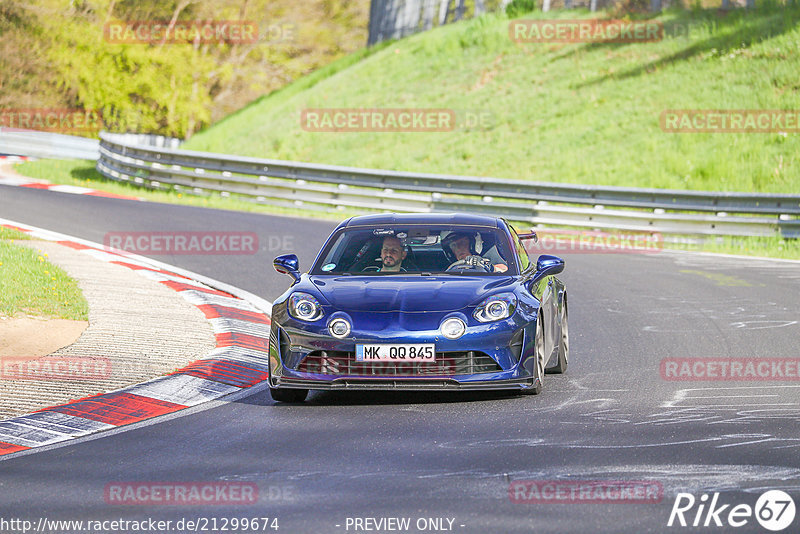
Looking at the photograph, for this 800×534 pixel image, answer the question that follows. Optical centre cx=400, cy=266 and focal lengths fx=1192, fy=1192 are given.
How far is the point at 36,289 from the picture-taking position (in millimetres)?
12156

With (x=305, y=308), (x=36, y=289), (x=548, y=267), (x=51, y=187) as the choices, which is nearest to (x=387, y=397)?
(x=305, y=308)

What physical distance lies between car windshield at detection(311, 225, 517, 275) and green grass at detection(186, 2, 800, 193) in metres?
16.5

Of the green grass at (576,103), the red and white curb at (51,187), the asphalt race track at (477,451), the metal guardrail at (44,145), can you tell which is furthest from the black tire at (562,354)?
the metal guardrail at (44,145)

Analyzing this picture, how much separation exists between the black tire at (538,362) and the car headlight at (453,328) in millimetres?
563

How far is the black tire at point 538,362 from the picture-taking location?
8148 mm

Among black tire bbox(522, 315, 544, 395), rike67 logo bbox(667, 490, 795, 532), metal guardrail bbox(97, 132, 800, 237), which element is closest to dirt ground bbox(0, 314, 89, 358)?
black tire bbox(522, 315, 544, 395)

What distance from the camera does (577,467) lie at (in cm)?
607

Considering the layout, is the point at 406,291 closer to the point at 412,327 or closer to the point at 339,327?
the point at 412,327

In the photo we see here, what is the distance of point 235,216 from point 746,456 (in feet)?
54.6

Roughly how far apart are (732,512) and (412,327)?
309cm

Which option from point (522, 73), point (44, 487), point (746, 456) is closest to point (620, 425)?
point (746, 456)

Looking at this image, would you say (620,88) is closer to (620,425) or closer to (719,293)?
(719,293)

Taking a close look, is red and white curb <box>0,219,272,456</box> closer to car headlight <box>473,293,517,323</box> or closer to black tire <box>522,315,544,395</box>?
car headlight <box>473,293,517,323</box>

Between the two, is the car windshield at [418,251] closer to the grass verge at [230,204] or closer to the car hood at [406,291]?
the car hood at [406,291]
